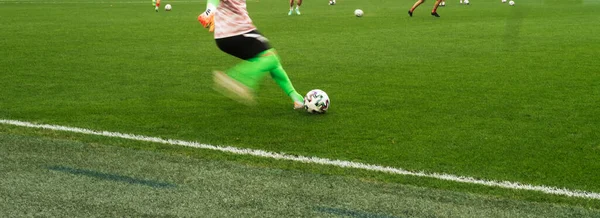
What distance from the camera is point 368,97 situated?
9.00 metres

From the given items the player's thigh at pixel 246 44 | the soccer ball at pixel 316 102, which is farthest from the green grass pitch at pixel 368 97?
the player's thigh at pixel 246 44

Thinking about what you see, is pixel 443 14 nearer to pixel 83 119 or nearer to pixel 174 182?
pixel 83 119

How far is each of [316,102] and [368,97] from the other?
1323mm

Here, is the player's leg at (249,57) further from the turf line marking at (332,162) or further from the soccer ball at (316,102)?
the turf line marking at (332,162)

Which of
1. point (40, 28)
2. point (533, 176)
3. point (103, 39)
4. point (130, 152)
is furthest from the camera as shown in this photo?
point (40, 28)

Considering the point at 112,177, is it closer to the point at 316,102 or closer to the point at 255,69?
the point at 255,69

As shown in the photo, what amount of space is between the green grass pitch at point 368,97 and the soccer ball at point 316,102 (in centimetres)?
10

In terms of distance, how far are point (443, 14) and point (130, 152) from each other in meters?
21.0

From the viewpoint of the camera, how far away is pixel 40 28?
1848cm

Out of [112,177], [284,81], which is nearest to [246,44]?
[284,81]

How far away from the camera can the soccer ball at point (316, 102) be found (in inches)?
307

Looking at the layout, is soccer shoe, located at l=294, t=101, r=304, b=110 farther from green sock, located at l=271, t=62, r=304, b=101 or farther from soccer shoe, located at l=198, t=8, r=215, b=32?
soccer shoe, located at l=198, t=8, r=215, b=32

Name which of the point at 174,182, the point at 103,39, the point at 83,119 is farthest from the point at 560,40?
the point at 174,182

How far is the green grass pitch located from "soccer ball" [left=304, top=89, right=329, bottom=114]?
0.10m
